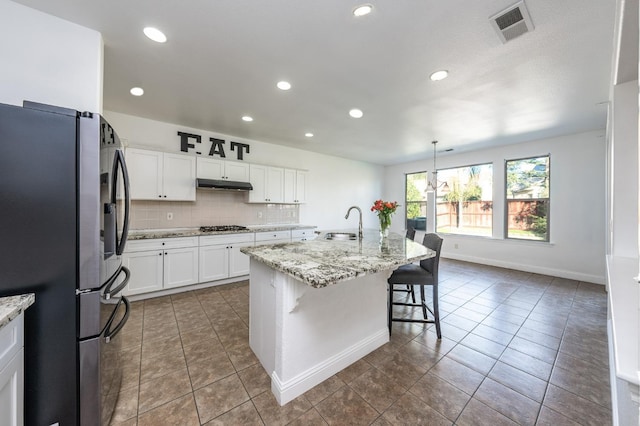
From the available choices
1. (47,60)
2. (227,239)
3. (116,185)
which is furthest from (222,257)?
(47,60)

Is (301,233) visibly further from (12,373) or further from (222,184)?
(12,373)

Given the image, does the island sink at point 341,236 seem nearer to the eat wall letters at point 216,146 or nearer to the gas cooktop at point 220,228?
the gas cooktop at point 220,228

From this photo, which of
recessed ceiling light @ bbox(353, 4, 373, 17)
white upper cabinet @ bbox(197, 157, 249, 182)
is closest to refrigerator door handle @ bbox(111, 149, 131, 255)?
recessed ceiling light @ bbox(353, 4, 373, 17)

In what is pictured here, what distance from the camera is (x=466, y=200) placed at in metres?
5.68

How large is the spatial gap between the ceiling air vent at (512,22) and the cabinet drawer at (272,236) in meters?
3.80

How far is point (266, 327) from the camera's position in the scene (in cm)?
180

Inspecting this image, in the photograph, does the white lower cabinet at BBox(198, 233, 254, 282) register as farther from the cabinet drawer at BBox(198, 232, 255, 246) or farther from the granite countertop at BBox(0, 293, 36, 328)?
the granite countertop at BBox(0, 293, 36, 328)

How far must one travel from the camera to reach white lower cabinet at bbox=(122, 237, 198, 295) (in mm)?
3047

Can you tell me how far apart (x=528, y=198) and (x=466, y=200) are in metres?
1.15

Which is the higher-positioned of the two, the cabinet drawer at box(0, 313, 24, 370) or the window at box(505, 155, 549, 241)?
the window at box(505, 155, 549, 241)

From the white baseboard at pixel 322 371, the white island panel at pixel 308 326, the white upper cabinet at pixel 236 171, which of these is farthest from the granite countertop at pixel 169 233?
the white baseboard at pixel 322 371

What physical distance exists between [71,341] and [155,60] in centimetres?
233

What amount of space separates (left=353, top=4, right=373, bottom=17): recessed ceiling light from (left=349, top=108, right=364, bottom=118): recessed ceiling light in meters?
1.62

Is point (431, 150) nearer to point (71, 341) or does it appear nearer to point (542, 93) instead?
point (542, 93)
